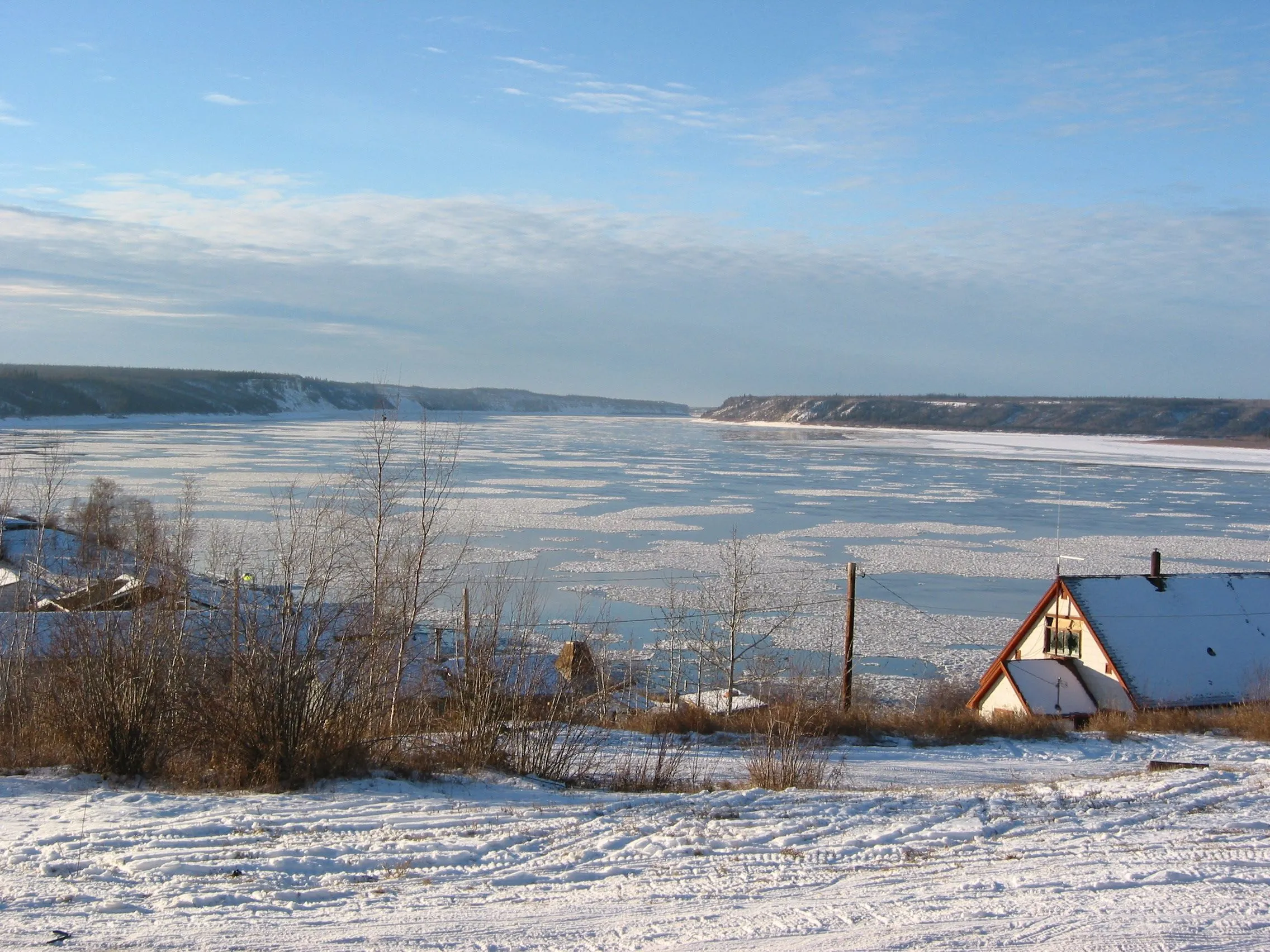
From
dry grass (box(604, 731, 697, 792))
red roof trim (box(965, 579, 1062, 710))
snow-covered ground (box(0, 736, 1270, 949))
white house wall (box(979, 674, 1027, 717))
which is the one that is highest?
snow-covered ground (box(0, 736, 1270, 949))

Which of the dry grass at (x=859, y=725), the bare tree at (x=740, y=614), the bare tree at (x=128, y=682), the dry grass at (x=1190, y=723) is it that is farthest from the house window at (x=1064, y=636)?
the bare tree at (x=128, y=682)

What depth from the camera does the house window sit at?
17844 millimetres

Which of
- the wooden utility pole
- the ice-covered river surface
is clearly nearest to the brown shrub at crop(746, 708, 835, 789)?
the wooden utility pole

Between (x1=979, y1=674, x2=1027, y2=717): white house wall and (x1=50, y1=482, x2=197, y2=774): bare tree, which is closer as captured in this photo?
(x1=50, y1=482, x2=197, y2=774): bare tree

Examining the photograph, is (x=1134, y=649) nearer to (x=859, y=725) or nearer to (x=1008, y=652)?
(x=1008, y=652)

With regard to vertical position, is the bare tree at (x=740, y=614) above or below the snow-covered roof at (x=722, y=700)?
above

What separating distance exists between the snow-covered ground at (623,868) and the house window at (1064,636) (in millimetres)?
11643

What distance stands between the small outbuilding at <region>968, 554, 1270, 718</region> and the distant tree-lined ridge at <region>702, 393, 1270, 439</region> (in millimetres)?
113918

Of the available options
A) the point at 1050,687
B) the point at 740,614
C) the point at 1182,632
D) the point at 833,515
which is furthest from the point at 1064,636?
the point at 833,515

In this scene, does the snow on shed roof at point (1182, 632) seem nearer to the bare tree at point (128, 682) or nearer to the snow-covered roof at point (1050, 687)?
the snow-covered roof at point (1050, 687)

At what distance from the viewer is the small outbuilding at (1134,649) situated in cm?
1670

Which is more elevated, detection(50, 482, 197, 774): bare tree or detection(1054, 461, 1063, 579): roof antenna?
detection(50, 482, 197, 774): bare tree

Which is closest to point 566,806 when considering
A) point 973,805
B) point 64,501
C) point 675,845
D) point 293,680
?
point 675,845

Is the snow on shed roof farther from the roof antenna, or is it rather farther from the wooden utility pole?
the wooden utility pole
